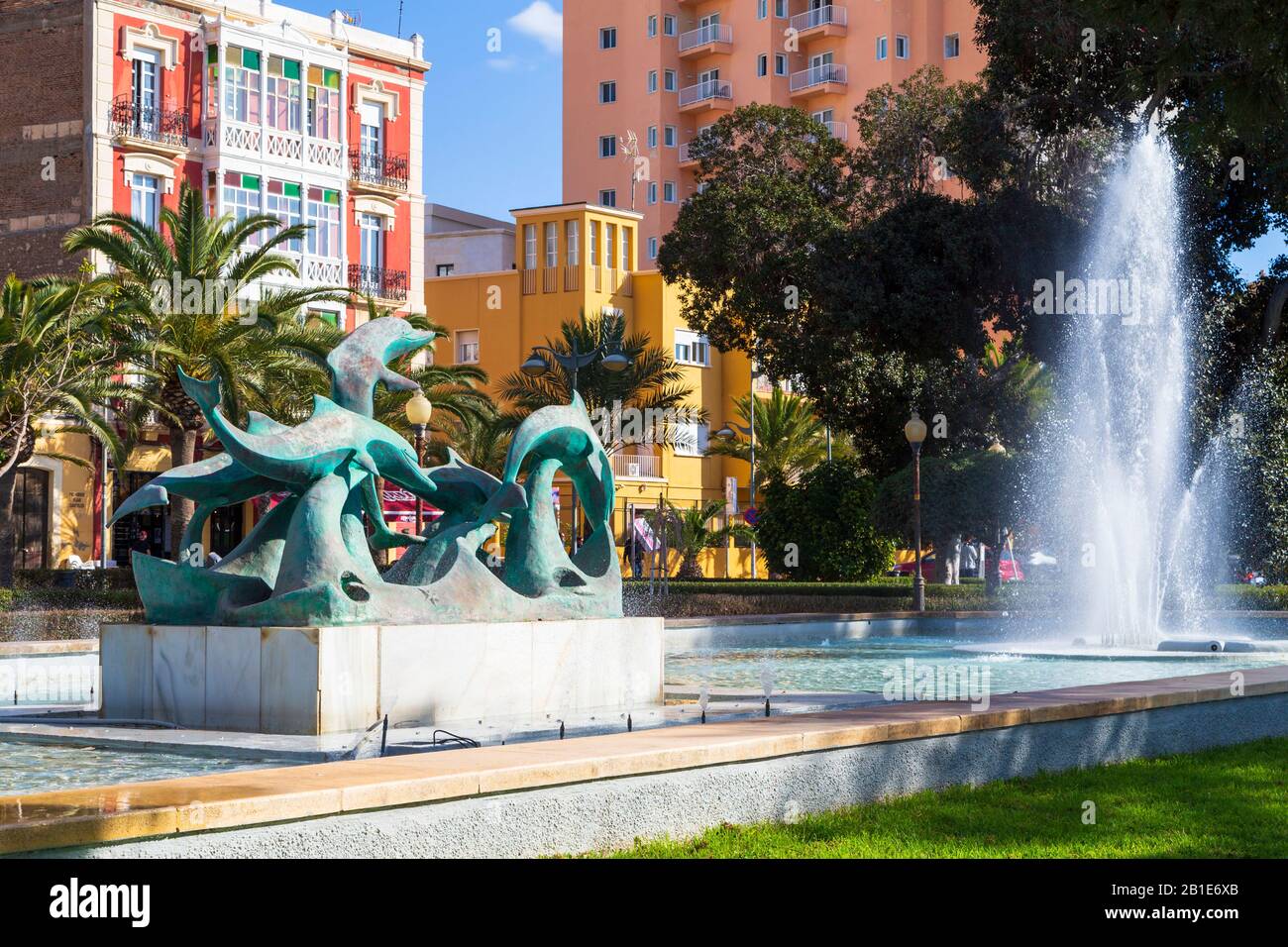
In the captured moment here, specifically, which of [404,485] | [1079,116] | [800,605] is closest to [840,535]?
[800,605]

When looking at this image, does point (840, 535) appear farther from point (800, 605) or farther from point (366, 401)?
point (366, 401)

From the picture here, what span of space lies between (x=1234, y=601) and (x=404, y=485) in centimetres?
1830

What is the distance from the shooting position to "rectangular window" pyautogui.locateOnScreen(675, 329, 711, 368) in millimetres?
59188

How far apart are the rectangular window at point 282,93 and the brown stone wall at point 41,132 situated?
15.4ft

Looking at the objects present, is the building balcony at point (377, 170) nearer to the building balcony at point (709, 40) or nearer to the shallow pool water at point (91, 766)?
the building balcony at point (709, 40)

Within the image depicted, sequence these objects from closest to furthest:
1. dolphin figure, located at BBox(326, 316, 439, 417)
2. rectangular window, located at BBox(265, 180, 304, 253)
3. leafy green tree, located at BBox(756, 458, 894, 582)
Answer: dolphin figure, located at BBox(326, 316, 439, 417), leafy green tree, located at BBox(756, 458, 894, 582), rectangular window, located at BBox(265, 180, 304, 253)

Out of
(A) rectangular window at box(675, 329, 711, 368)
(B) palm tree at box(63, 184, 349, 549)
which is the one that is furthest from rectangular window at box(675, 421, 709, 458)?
(B) palm tree at box(63, 184, 349, 549)

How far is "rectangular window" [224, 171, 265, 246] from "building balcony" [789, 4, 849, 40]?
109 ft

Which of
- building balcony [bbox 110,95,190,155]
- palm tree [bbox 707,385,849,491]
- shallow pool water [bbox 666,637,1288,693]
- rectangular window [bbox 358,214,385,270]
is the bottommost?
shallow pool water [bbox 666,637,1288,693]

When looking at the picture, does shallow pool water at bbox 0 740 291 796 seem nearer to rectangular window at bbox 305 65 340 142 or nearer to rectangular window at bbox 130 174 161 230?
rectangular window at bbox 130 174 161 230

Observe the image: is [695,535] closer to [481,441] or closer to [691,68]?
[481,441]

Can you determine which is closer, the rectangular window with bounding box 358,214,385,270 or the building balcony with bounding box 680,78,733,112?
the rectangular window with bounding box 358,214,385,270

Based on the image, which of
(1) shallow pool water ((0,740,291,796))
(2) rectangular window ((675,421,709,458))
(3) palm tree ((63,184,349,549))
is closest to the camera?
(1) shallow pool water ((0,740,291,796))

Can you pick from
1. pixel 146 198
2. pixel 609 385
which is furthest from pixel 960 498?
pixel 146 198
